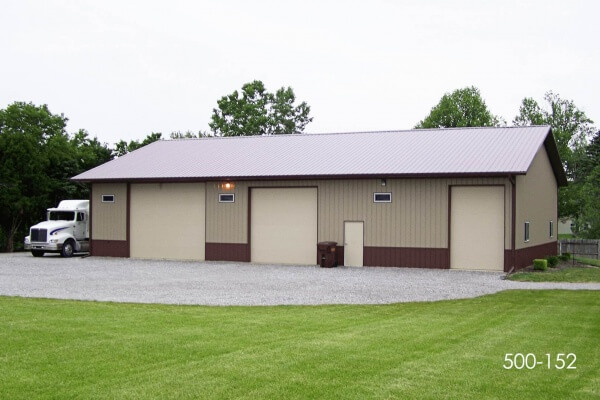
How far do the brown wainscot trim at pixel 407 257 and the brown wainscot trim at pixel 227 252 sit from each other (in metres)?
5.09

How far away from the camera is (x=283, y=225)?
28109 mm

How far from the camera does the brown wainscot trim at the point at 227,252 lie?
2866 centimetres

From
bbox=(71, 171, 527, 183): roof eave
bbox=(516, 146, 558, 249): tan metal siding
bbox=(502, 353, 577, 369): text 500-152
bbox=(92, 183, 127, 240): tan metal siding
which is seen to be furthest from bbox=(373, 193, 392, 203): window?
bbox=(502, 353, 577, 369): text 500-152

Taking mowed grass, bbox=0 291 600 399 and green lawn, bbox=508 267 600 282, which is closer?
mowed grass, bbox=0 291 600 399

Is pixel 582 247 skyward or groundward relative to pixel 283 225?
groundward

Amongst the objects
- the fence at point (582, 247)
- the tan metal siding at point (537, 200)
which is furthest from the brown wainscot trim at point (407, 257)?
the fence at point (582, 247)

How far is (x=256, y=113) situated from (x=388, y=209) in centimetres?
4349

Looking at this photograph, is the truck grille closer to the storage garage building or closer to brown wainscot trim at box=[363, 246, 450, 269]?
the storage garage building

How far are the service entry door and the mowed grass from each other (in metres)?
12.2

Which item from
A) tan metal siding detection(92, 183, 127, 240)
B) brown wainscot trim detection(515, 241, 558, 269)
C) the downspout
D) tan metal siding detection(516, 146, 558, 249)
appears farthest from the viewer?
tan metal siding detection(92, 183, 127, 240)

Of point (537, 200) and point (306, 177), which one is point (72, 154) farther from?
point (537, 200)

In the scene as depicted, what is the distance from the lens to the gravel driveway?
16406mm

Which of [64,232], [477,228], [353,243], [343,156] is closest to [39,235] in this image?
[64,232]

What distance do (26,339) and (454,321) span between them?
699 centimetres
